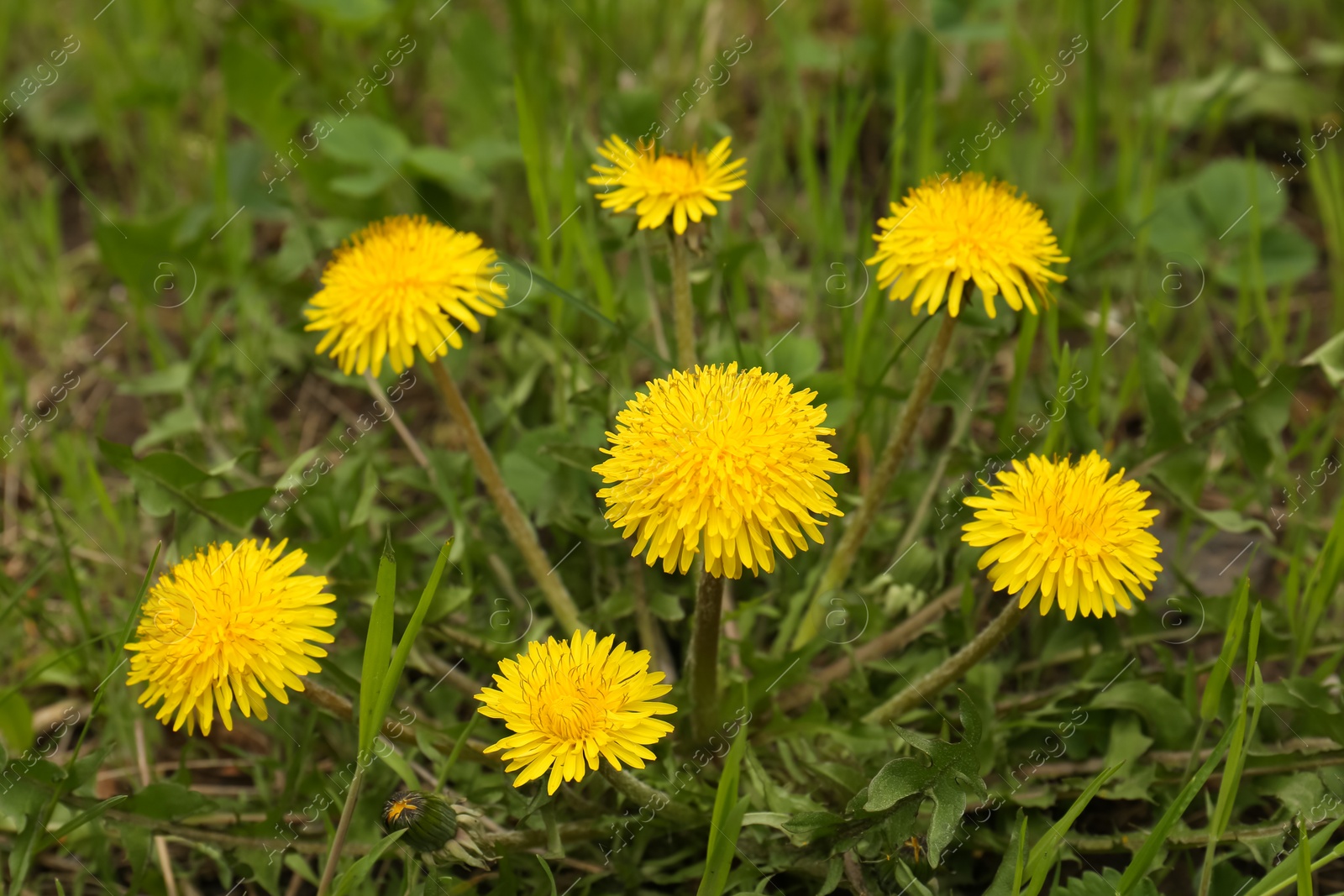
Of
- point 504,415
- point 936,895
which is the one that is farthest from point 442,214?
point 936,895

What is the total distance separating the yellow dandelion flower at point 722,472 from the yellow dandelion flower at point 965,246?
1.04 feet

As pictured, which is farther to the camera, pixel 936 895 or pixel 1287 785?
pixel 1287 785

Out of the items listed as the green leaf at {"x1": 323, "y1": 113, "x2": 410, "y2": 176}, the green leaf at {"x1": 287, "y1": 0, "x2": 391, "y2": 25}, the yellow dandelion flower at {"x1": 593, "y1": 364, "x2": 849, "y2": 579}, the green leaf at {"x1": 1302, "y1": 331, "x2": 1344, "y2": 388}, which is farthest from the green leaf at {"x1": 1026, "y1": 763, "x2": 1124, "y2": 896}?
the green leaf at {"x1": 287, "y1": 0, "x2": 391, "y2": 25}

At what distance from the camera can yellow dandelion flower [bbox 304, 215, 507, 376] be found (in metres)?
1.64

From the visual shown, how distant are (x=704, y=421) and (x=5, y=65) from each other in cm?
317

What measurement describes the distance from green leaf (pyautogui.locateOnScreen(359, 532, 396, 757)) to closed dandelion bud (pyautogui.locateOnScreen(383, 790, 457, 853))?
98 mm

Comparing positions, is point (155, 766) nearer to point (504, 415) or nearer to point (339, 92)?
point (504, 415)

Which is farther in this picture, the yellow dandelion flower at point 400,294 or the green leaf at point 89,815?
the yellow dandelion flower at point 400,294

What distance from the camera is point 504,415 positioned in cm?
229

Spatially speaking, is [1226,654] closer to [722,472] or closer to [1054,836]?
[1054,836]

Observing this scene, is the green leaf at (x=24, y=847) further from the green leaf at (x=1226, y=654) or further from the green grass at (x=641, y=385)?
the green leaf at (x=1226, y=654)

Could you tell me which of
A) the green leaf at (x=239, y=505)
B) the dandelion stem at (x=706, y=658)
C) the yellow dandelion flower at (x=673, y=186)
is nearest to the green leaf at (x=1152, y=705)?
the dandelion stem at (x=706, y=658)

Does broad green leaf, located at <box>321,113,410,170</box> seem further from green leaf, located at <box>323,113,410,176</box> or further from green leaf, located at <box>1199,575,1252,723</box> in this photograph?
green leaf, located at <box>1199,575,1252,723</box>

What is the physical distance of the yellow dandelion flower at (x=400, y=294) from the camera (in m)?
1.64
